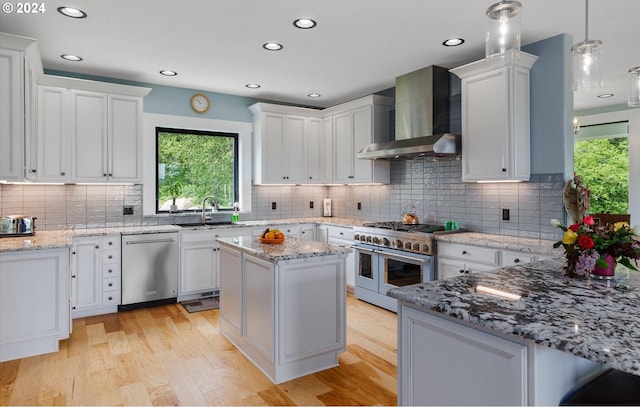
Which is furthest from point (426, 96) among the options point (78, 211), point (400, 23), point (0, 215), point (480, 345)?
point (0, 215)

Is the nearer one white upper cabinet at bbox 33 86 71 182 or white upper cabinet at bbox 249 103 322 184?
white upper cabinet at bbox 33 86 71 182

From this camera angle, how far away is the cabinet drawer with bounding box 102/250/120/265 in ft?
13.7

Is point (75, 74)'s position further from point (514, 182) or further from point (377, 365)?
point (514, 182)

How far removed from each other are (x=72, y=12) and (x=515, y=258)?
12.7 ft

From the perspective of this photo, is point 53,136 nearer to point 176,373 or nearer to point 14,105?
point 14,105

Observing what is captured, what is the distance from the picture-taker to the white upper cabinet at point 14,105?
312 centimetres

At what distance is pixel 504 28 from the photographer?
1.73m

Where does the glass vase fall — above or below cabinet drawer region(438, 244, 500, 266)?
above

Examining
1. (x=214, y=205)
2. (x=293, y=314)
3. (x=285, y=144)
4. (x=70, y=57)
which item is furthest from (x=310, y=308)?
(x=70, y=57)

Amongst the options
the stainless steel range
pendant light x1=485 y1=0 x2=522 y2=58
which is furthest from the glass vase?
the stainless steel range

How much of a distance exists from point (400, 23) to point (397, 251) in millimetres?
2197

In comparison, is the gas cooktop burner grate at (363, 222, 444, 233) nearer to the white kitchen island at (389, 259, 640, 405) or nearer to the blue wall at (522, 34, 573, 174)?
the blue wall at (522, 34, 573, 174)

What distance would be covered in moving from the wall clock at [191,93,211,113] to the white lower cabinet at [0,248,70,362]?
8.34ft

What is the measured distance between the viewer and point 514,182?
12.5 feet
